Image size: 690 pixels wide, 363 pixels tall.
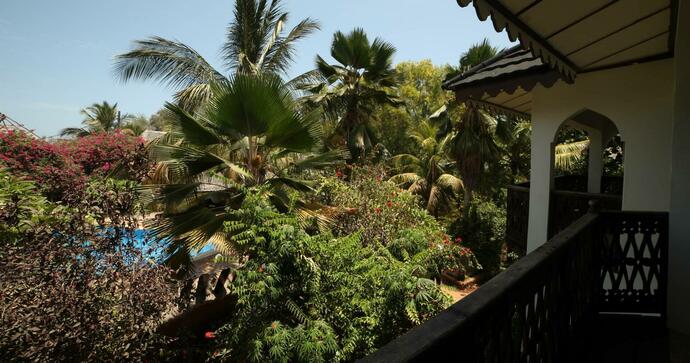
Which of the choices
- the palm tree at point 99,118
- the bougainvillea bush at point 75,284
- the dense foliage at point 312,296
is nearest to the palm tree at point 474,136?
the dense foliage at point 312,296

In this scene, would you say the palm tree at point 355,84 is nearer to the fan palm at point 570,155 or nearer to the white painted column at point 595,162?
the fan palm at point 570,155

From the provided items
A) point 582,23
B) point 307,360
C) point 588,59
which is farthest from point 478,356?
point 588,59

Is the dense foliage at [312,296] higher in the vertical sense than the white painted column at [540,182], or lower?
lower

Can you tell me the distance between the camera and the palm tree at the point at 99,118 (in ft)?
114

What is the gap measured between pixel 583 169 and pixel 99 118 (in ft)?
133

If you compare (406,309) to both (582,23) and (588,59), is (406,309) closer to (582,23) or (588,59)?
(582,23)

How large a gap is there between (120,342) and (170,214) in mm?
2299

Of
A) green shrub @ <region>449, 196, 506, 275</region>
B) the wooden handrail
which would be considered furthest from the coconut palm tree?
the wooden handrail

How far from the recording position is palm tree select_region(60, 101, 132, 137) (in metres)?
34.7

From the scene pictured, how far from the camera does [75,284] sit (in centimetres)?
366

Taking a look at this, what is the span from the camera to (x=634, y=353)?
2.86 m

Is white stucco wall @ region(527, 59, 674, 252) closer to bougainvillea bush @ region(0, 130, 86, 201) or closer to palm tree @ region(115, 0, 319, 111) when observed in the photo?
bougainvillea bush @ region(0, 130, 86, 201)

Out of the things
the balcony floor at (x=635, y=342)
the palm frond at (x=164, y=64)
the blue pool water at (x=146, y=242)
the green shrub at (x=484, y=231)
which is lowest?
the green shrub at (x=484, y=231)

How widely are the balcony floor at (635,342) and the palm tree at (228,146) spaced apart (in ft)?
13.3
